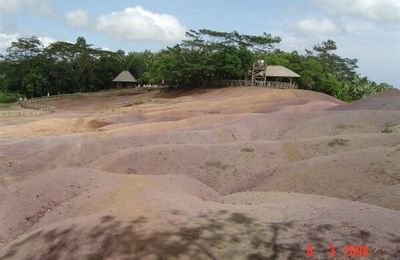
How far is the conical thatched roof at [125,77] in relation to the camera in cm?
8488

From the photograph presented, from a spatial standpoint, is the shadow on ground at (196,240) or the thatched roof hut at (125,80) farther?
the thatched roof hut at (125,80)

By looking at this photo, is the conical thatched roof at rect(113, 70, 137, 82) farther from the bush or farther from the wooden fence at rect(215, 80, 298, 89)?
the wooden fence at rect(215, 80, 298, 89)

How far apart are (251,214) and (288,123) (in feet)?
74.0

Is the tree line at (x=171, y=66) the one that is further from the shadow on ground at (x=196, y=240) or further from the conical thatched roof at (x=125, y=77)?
the shadow on ground at (x=196, y=240)

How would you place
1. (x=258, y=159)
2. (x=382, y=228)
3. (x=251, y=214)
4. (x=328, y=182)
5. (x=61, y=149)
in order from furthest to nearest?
1. (x=61, y=149)
2. (x=258, y=159)
3. (x=328, y=182)
4. (x=251, y=214)
5. (x=382, y=228)

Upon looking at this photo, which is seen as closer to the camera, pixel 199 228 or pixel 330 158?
pixel 199 228

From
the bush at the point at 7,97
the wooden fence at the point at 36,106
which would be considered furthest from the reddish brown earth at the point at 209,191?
the bush at the point at 7,97

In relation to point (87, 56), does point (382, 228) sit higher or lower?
lower

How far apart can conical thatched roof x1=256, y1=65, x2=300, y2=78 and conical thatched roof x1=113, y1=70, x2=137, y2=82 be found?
30214 millimetres

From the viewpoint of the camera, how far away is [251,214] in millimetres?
11602

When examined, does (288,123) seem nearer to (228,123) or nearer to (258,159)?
(228,123)

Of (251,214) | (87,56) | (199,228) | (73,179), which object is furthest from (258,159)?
(87,56)

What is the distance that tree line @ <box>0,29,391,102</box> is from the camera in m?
65.9
